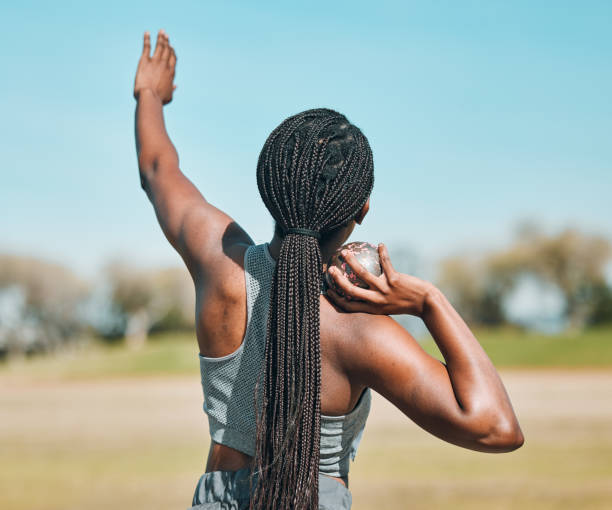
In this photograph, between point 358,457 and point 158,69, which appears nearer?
point 158,69

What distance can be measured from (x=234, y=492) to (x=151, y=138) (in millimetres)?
1254

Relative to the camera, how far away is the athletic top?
79.7 inches

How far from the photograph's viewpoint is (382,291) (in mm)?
1924

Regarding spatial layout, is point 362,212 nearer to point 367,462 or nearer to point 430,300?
point 430,300

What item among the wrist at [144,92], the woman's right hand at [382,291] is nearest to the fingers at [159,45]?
the wrist at [144,92]

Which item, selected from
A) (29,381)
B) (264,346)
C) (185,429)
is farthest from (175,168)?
(29,381)

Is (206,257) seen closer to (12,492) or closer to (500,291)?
(12,492)

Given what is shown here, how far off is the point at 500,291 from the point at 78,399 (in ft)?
146

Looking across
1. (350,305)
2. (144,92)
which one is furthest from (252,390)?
(144,92)

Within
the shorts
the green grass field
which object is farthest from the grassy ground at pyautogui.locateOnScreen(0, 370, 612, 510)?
the shorts

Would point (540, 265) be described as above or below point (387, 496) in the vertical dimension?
above

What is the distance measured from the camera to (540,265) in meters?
60.4

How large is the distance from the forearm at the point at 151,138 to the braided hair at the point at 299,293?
59cm

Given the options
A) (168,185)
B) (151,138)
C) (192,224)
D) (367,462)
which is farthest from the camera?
(367,462)
